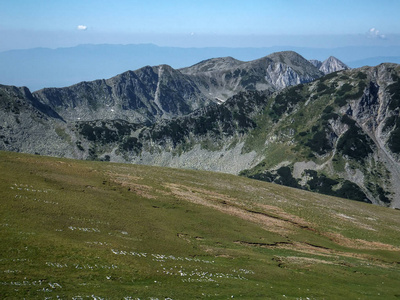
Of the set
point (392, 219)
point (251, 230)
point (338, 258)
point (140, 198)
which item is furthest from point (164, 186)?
point (392, 219)

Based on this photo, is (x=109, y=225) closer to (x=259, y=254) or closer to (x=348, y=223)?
(x=259, y=254)

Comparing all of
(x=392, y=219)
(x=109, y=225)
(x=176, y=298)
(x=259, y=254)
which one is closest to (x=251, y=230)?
(x=259, y=254)

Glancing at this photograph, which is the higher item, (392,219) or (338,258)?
(338,258)

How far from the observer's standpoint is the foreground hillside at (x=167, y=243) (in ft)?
124

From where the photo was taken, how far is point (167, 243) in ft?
182

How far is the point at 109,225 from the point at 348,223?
7029 centimetres

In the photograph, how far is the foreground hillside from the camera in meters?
37.9

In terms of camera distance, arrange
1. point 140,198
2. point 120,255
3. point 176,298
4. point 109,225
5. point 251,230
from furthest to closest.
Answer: point 140,198 → point 251,230 → point 109,225 → point 120,255 → point 176,298

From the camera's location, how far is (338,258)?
6600 centimetres

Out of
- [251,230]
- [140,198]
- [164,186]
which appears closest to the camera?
[251,230]

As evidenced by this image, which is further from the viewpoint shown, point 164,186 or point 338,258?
point 164,186

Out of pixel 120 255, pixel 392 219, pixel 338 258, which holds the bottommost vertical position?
pixel 392 219

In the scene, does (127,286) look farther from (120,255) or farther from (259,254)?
(259,254)

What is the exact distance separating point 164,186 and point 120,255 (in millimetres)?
50189
